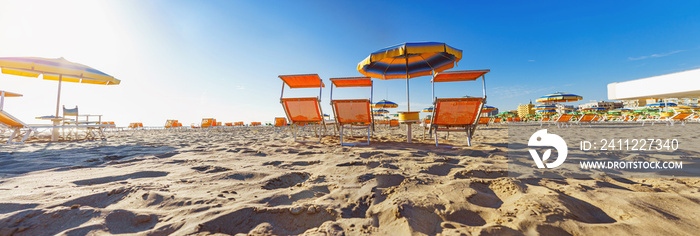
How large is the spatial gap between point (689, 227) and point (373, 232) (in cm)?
137

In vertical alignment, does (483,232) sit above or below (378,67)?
below

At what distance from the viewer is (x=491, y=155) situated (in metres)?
2.78

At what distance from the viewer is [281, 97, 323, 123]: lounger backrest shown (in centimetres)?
426

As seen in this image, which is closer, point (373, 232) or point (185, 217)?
point (373, 232)

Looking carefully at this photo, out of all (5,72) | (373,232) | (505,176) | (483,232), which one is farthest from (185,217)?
(5,72)

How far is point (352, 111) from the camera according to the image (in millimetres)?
4195

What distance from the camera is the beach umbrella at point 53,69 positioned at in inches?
211

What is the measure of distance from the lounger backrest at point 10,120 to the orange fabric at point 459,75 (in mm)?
8687

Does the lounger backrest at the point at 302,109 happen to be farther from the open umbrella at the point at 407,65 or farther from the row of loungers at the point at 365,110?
the open umbrella at the point at 407,65

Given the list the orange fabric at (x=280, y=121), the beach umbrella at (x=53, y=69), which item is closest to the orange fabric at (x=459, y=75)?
the orange fabric at (x=280, y=121)

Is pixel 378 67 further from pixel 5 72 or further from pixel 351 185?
pixel 5 72

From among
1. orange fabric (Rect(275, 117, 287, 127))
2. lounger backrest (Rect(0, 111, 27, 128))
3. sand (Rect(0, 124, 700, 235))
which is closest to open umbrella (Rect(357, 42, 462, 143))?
sand (Rect(0, 124, 700, 235))

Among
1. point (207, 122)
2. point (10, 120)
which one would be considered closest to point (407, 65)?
point (10, 120)

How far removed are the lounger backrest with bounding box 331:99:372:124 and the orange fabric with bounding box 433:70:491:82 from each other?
1.59 m
